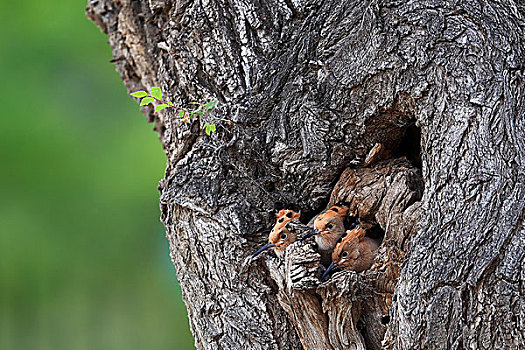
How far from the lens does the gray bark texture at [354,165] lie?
52.3 inches

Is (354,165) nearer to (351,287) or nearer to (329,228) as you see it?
(329,228)

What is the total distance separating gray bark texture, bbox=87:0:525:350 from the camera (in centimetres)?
133

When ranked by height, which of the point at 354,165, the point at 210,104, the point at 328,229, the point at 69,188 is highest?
the point at 69,188

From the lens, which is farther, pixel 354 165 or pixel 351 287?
pixel 354 165

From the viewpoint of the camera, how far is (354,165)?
1.70 metres

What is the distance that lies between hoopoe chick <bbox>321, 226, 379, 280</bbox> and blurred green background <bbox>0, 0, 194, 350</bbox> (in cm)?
447

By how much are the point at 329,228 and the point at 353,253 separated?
10 cm

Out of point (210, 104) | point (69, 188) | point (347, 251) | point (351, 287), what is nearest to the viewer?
point (351, 287)

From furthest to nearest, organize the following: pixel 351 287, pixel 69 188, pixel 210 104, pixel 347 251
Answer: pixel 69 188
pixel 210 104
pixel 347 251
pixel 351 287

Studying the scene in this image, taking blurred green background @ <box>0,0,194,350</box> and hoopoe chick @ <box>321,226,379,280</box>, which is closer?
hoopoe chick @ <box>321,226,379,280</box>

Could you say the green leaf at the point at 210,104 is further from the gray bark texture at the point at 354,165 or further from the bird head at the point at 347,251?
the bird head at the point at 347,251

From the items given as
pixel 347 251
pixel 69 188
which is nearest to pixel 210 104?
pixel 347 251

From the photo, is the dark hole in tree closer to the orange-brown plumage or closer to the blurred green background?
the orange-brown plumage

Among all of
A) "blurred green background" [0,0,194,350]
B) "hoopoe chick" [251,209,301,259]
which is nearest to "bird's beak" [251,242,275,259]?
"hoopoe chick" [251,209,301,259]
